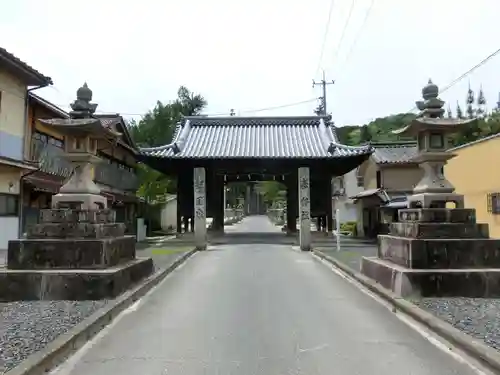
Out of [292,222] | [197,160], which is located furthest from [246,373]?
[292,222]

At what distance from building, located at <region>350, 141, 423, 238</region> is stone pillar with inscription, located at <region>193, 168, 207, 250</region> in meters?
11.3

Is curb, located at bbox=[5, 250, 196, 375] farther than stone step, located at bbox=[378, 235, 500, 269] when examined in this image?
No

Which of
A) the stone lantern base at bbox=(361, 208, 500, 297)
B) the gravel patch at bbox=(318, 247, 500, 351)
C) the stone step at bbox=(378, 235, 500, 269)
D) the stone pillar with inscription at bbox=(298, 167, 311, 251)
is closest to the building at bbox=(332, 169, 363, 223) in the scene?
the stone pillar with inscription at bbox=(298, 167, 311, 251)

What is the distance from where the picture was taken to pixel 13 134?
2077 cm

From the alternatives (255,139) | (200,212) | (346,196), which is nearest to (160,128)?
(346,196)

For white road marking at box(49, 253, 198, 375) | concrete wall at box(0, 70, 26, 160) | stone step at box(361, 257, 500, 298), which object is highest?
concrete wall at box(0, 70, 26, 160)

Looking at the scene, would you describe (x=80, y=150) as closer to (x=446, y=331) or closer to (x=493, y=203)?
(x=446, y=331)

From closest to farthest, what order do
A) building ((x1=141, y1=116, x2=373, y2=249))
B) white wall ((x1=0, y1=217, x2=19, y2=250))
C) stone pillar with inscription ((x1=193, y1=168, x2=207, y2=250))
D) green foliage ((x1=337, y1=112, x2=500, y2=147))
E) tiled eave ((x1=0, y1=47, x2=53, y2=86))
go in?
tiled eave ((x1=0, y1=47, x2=53, y2=86)), white wall ((x1=0, y1=217, x2=19, y2=250)), stone pillar with inscription ((x1=193, y1=168, x2=207, y2=250)), building ((x1=141, y1=116, x2=373, y2=249)), green foliage ((x1=337, y1=112, x2=500, y2=147))

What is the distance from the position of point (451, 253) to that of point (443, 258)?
21 centimetres

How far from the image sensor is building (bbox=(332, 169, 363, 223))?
44466mm

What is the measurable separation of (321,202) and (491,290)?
1933cm

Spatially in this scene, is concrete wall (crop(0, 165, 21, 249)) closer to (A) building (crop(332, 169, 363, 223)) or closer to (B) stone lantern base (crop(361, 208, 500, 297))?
(B) stone lantern base (crop(361, 208, 500, 297))

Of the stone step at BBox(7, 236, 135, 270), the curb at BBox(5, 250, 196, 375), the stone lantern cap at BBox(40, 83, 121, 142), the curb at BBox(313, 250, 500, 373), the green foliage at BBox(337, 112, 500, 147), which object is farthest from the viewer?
the green foliage at BBox(337, 112, 500, 147)

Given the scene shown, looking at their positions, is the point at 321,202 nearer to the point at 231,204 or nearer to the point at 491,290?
the point at 491,290
